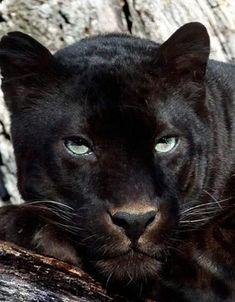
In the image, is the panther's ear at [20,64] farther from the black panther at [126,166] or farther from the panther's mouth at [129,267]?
the panther's mouth at [129,267]

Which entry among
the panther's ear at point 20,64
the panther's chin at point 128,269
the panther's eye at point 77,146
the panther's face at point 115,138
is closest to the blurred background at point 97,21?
the panther's face at point 115,138

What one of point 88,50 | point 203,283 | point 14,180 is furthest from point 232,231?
point 14,180

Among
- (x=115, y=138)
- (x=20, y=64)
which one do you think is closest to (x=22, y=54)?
(x=20, y=64)

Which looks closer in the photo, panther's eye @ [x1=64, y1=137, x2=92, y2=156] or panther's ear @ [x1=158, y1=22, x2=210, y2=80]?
panther's eye @ [x1=64, y1=137, x2=92, y2=156]

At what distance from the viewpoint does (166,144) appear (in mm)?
3045

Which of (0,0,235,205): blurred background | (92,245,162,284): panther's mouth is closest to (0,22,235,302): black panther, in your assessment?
(92,245,162,284): panther's mouth

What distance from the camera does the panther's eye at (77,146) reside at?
297 centimetres

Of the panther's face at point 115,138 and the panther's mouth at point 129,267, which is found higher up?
the panther's face at point 115,138

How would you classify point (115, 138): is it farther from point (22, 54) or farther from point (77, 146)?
point (22, 54)

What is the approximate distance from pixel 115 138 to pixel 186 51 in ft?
1.87

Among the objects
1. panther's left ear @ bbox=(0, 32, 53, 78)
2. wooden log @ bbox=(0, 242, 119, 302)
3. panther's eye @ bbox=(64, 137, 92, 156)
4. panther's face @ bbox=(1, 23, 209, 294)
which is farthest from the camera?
panther's left ear @ bbox=(0, 32, 53, 78)

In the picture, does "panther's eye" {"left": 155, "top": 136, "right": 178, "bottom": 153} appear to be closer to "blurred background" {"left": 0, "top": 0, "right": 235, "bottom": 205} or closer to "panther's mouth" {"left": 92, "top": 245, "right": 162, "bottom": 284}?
"panther's mouth" {"left": 92, "top": 245, "right": 162, "bottom": 284}

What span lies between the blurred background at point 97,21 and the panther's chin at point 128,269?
2.21 metres

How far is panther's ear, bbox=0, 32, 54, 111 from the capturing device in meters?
3.17
